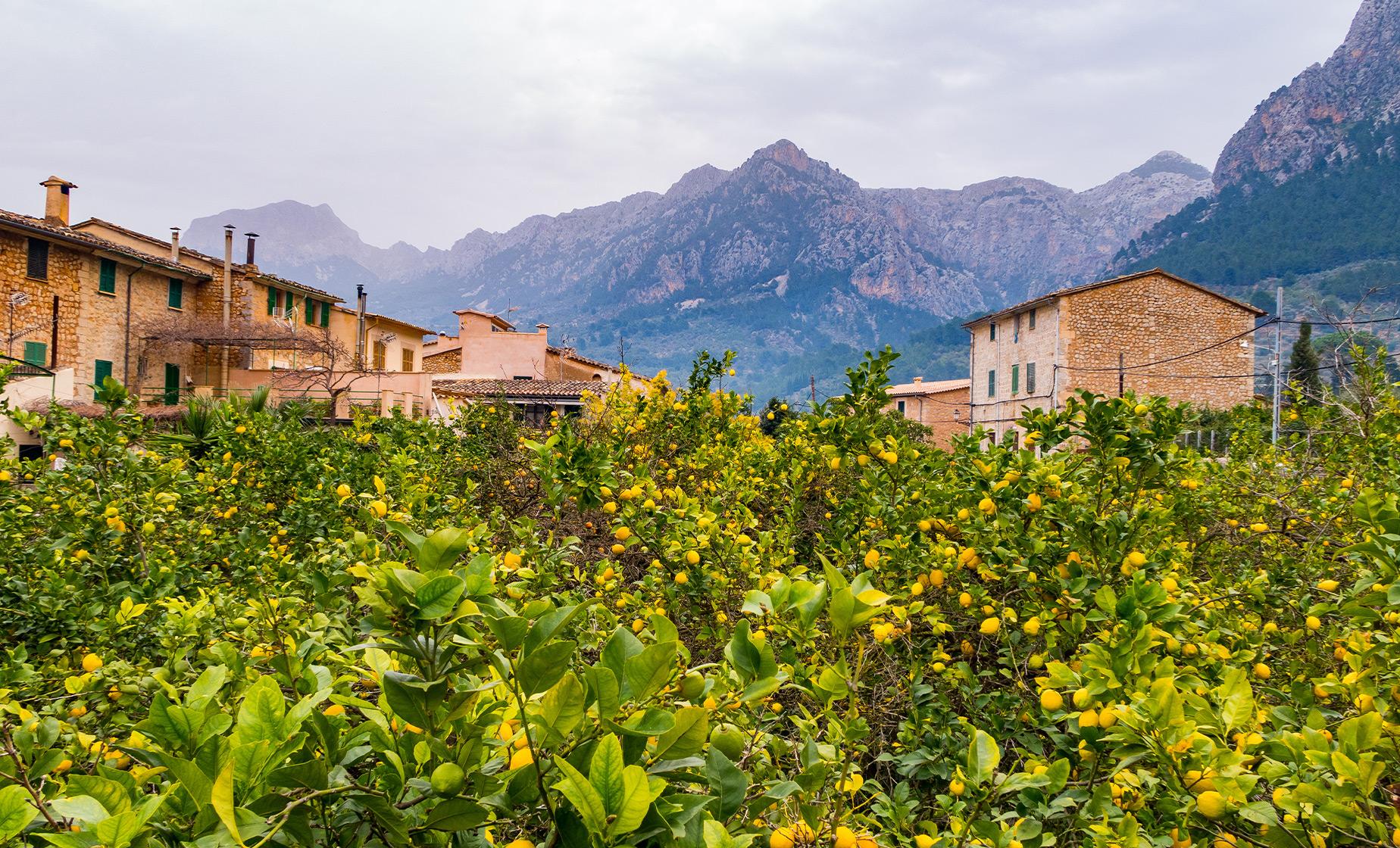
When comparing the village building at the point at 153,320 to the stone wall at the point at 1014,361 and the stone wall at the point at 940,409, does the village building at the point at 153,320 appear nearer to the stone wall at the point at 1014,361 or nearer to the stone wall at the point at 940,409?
the stone wall at the point at 1014,361

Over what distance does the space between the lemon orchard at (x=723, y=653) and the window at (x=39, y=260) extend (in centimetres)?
2224

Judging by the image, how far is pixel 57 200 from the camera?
2378cm

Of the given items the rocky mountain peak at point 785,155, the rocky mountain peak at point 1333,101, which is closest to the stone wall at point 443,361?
the rocky mountain peak at point 1333,101

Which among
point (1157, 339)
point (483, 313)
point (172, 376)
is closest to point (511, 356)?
point (483, 313)

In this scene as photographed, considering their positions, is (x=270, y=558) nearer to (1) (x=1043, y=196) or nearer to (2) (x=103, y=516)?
(2) (x=103, y=516)

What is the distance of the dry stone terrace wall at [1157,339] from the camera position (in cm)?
2675

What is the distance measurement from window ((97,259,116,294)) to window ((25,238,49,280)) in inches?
63.5

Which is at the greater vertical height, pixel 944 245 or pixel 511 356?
pixel 944 245

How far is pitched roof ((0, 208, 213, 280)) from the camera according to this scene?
20641 mm

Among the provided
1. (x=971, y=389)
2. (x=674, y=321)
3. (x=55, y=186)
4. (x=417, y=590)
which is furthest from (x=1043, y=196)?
(x=417, y=590)

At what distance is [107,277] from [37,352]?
3181 mm

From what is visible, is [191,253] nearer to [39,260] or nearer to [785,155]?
[39,260]

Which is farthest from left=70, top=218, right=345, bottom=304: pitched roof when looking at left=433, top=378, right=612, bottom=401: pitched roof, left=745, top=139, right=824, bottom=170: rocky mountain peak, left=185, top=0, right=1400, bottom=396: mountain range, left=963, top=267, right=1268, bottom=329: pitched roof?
left=745, top=139, right=824, bottom=170: rocky mountain peak

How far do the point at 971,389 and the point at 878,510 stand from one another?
33685mm
